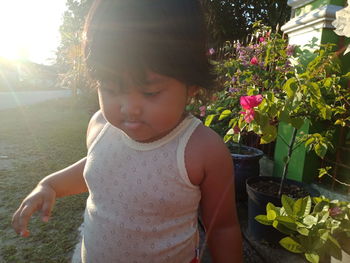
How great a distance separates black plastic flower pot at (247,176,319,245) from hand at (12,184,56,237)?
65.9 inches

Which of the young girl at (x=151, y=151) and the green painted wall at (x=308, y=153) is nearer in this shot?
the young girl at (x=151, y=151)

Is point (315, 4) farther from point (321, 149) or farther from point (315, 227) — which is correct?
point (315, 227)

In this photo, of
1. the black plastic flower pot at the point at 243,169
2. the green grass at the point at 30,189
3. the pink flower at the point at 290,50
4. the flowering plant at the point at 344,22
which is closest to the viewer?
the flowering plant at the point at 344,22

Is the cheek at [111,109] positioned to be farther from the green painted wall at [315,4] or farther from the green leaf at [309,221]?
the green painted wall at [315,4]

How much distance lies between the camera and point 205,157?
3.00 feet

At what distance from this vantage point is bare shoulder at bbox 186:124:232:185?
91 centimetres

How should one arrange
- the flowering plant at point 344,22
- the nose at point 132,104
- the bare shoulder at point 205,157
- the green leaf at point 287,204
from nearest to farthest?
the nose at point 132,104, the bare shoulder at point 205,157, the flowering plant at point 344,22, the green leaf at point 287,204

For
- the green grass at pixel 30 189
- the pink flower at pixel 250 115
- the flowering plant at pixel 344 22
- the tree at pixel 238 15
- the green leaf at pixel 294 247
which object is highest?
the tree at pixel 238 15

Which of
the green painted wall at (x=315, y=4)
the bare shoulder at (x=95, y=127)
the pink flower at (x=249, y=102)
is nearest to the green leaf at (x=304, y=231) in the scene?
the pink flower at (x=249, y=102)

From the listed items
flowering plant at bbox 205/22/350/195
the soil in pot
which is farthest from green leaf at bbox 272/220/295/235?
the soil in pot

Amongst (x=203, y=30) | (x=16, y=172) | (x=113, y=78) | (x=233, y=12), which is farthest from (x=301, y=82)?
(x=233, y=12)

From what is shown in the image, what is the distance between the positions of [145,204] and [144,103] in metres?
0.32

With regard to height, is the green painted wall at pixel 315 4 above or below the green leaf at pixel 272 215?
above

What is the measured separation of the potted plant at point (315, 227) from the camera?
3.71 feet
